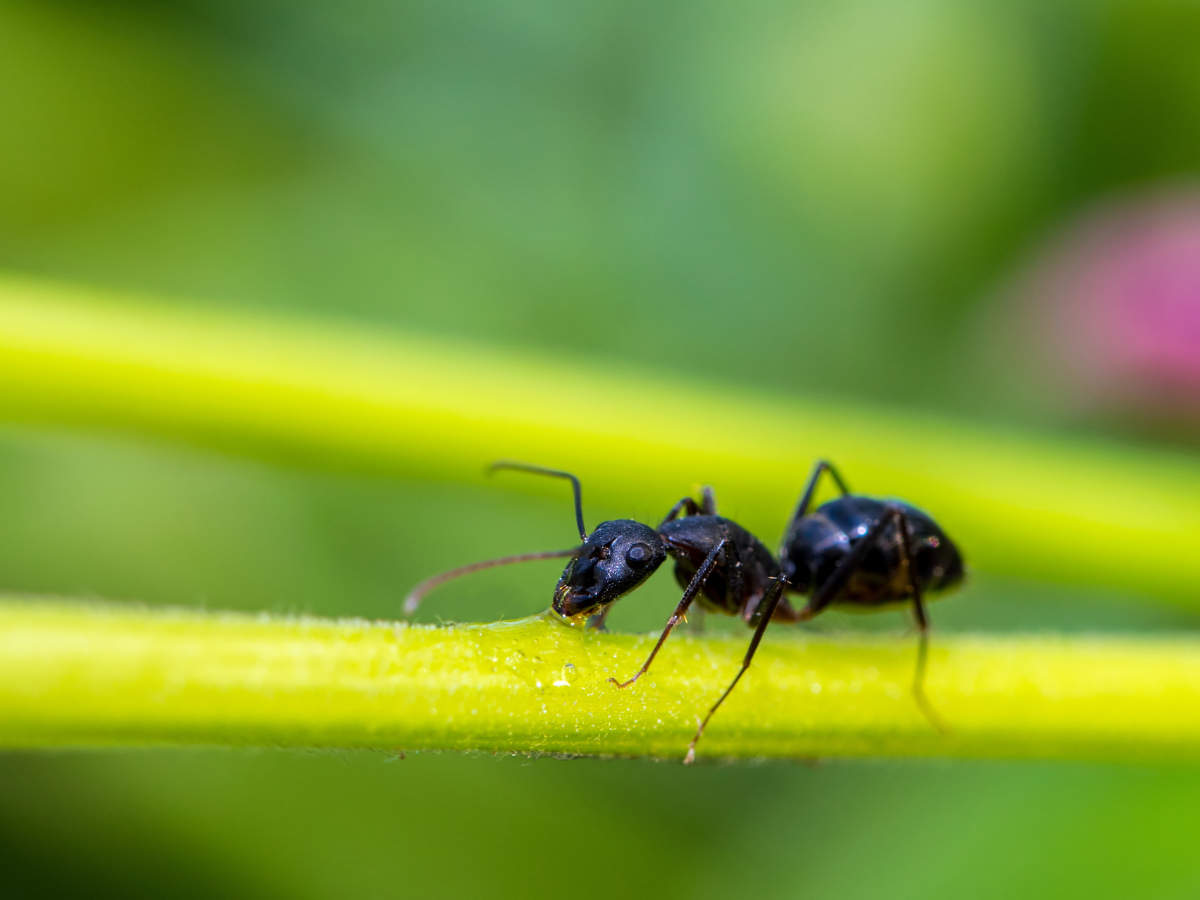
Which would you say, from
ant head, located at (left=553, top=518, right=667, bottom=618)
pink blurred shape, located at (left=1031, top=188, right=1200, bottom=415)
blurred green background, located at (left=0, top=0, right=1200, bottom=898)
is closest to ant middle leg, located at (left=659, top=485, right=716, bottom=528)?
ant head, located at (left=553, top=518, right=667, bottom=618)

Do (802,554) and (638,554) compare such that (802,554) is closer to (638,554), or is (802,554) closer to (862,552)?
(862,552)

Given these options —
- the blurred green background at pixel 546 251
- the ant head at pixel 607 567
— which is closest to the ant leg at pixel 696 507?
the ant head at pixel 607 567

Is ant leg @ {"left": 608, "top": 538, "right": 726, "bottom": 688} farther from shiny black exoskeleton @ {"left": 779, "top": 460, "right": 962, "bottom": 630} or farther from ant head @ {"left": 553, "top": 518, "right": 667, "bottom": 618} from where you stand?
shiny black exoskeleton @ {"left": 779, "top": 460, "right": 962, "bottom": 630}

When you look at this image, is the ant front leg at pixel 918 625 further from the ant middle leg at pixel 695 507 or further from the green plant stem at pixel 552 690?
the ant middle leg at pixel 695 507

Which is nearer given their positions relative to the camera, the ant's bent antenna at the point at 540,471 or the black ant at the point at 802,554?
the black ant at the point at 802,554

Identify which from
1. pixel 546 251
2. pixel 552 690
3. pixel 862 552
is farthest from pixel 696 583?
pixel 546 251

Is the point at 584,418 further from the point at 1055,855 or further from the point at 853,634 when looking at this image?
the point at 1055,855

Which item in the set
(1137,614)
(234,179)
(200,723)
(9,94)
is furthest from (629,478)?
(9,94)
